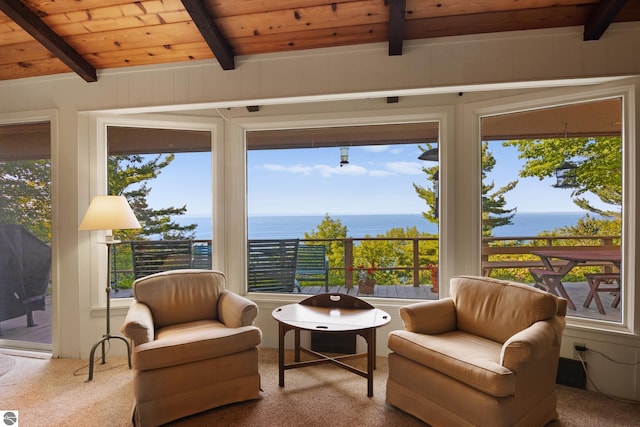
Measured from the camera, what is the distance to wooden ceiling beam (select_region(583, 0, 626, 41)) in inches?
83.2

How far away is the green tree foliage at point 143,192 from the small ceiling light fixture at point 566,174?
132 inches

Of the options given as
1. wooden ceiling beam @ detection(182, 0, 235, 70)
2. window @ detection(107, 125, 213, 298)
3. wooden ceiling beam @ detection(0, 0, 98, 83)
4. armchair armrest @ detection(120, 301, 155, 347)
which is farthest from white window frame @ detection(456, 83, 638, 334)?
wooden ceiling beam @ detection(0, 0, 98, 83)

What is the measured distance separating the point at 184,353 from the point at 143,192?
1.93 m

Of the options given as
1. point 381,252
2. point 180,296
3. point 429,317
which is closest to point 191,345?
point 180,296

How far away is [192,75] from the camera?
2947mm

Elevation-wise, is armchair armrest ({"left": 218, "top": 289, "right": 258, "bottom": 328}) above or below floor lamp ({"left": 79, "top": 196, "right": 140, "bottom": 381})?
below

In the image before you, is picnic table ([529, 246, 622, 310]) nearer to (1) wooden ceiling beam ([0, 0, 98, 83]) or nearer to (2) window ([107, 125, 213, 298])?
(2) window ([107, 125, 213, 298])

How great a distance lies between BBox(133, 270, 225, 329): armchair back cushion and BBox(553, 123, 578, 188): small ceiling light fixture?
9.81ft

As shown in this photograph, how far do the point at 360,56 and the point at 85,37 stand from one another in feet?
7.28

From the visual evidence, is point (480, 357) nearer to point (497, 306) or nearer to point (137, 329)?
point (497, 306)

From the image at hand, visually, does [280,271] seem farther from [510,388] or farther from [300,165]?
[510,388]

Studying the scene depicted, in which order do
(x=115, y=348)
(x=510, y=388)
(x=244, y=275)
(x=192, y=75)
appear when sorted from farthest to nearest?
1. (x=244, y=275)
2. (x=115, y=348)
3. (x=192, y=75)
4. (x=510, y=388)

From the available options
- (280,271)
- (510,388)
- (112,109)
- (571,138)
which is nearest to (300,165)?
(280,271)

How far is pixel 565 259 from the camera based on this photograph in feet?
9.28
